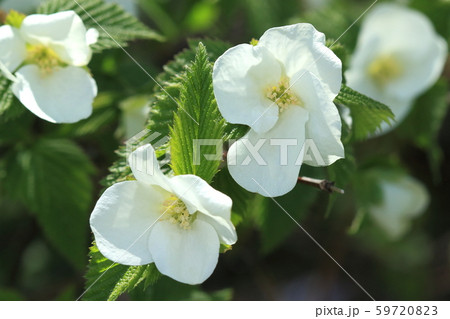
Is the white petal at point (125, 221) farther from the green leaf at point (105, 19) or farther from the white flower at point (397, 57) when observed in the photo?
the white flower at point (397, 57)

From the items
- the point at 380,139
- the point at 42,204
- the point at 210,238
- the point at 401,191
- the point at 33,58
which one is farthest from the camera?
the point at 380,139

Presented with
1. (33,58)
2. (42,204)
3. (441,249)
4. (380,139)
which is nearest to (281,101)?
(33,58)

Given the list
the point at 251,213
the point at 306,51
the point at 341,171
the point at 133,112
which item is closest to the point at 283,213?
the point at 251,213

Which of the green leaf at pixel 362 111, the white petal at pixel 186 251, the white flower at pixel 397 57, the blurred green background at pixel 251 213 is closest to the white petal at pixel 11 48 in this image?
the blurred green background at pixel 251 213

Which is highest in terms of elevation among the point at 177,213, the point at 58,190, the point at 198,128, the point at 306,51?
the point at 306,51

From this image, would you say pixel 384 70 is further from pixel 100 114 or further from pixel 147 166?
pixel 147 166

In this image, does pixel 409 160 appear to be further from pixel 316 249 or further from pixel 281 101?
pixel 281 101
